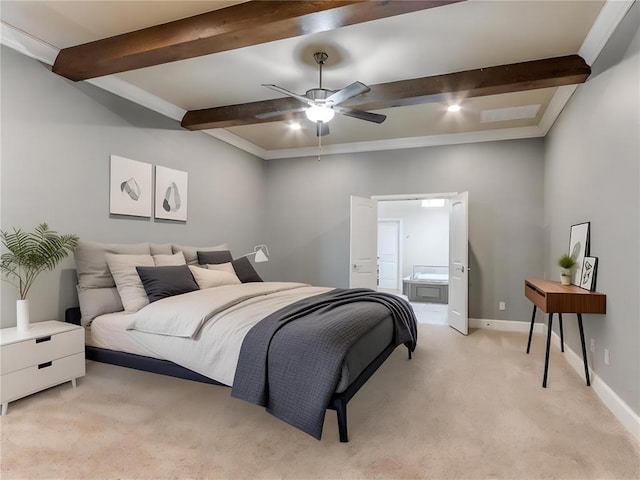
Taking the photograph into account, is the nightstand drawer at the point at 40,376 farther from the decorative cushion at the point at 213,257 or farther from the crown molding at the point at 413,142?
the crown molding at the point at 413,142

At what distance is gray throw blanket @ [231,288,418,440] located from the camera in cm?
202

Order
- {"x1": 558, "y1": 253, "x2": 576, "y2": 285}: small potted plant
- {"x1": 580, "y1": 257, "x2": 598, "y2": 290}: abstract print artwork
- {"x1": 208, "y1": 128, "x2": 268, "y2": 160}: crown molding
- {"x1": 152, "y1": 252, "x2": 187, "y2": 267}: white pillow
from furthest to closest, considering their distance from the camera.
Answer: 1. {"x1": 208, "y1": 128, "x2": 268, "y2": 160}: crown molding
2. {"x1": 152, "y1": 252, "x2": 187, "y2": 267}: white pillow
3. {"x1": 558, "y1": 253, "x2": 576, "y2": 285}: small potted plant
4. {"x1": 580, "y1": 257, "x2": 598, "y2": 290}: abstract print artwork

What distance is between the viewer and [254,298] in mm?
3229

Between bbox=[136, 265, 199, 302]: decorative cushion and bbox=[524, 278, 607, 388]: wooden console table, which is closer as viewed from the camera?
bbox=[524, 278, 607, 388]: wooden console table

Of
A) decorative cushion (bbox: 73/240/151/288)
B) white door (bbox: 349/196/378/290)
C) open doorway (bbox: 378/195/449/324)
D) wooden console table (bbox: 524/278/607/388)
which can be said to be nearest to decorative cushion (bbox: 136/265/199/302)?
decorative cushion (bbox: 73/240/151/288)

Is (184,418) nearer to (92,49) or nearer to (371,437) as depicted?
(371,437)

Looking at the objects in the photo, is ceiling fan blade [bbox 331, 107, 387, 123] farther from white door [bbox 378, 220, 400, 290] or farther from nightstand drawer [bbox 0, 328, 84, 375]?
white door [bbox 378, 220, 400, 290]

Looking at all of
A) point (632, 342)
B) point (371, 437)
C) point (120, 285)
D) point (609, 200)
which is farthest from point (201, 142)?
point (632, 342)

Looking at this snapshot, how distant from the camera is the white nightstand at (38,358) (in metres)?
2.46

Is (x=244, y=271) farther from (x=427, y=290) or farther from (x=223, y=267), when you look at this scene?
(x=427, y=290)

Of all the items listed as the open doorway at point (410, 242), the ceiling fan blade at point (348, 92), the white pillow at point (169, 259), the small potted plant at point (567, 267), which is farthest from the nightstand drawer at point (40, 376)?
the open doorway at point (410, 242)

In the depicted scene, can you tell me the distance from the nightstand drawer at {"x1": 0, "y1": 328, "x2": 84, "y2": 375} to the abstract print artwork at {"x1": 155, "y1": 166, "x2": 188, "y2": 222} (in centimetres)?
176

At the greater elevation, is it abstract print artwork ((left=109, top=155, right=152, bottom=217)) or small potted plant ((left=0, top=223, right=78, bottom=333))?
abstract print artwork ((left=109, top=155, right=152, bottom=217))

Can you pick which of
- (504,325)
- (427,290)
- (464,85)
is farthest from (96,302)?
(427,290)
